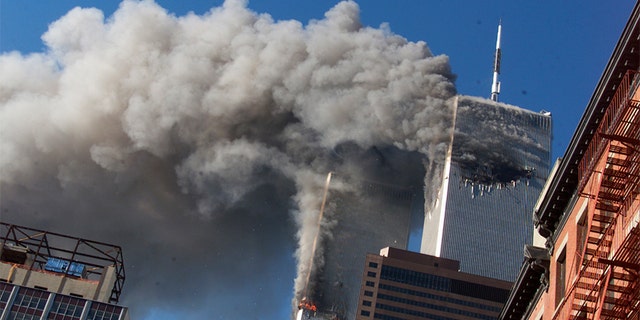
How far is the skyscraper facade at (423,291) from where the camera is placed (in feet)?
534

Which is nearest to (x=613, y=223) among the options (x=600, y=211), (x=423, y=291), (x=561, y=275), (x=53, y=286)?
(x=600, y=211)

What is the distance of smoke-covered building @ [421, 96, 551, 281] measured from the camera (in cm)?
17688

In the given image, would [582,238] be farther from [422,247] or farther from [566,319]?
[422,247]

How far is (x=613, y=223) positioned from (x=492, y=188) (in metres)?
157

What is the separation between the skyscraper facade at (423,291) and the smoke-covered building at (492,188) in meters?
11.4

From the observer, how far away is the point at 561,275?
1405 inches

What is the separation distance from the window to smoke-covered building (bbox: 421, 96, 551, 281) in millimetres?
137752

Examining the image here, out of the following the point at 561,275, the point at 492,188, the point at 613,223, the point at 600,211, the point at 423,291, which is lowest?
the point at 613,223

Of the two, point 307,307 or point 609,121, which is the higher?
point 307,307

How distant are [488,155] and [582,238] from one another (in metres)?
150

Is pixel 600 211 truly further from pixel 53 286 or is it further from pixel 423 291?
pixel 423 291

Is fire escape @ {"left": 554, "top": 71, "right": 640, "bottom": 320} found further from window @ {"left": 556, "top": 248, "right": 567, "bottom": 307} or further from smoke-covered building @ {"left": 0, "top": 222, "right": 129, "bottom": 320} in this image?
smoke-covered building @ {"left": 0, "top": 222, "right": 129, "bottom": 320}

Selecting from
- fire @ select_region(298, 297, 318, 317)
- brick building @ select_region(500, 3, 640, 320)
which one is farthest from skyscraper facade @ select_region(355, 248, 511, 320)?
brick building @ select_region(500, 3, 640, 320)

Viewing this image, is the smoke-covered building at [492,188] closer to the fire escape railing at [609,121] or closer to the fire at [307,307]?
the fire at [307,307]
